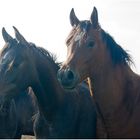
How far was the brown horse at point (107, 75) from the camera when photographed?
654cm

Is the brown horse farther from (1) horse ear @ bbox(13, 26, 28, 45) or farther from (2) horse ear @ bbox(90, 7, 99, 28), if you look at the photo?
(1) horse ear @ bbox(13, 26, 28, 45)

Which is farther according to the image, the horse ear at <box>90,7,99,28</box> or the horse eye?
the horse ear at <box>90,7,99,28</box>

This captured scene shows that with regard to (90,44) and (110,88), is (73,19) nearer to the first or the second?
(90,44)

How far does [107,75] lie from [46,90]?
163 centimetres

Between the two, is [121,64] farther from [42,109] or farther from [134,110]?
[42,109]

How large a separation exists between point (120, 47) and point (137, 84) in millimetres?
753

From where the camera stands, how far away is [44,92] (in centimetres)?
777

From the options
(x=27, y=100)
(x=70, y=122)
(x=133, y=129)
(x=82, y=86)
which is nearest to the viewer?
(x=133, y=129)

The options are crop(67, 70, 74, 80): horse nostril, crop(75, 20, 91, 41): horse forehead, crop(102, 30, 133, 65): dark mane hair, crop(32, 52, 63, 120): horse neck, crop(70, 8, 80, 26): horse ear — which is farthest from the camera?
crop(32, 52, 63, 120): horse neck

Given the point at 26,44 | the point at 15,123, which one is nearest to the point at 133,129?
the point at 26,44

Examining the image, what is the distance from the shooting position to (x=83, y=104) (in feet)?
25.7

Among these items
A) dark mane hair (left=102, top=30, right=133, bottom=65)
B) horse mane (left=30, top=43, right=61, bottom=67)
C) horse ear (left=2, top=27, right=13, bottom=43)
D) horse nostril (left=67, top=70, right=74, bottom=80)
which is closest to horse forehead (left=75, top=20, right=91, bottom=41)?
dark mane hair (left=102, top=30, right=133, bottom=65)

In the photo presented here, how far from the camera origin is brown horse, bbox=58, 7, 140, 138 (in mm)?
6539

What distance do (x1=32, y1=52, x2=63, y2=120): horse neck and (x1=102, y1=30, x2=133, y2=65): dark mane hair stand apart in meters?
1.59
